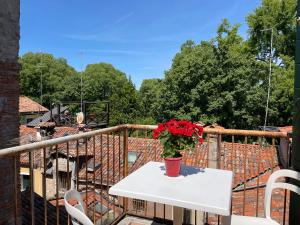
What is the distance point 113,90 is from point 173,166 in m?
34.9

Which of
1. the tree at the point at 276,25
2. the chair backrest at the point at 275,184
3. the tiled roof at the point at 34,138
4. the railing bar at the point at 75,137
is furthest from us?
the tree at the point at 276,25

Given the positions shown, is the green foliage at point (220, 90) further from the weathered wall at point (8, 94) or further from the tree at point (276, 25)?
the weathered wall at point (8, 94)

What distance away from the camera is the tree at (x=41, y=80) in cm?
3744

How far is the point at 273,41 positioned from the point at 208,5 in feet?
20.8

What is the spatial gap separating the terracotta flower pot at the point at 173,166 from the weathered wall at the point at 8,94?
427 centimetres

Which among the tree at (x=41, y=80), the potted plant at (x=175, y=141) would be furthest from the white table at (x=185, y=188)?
the tree at (x=41, y=80)

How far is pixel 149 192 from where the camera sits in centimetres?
193

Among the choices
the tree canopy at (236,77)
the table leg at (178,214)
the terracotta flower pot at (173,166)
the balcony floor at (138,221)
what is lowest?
the balcony floor at (138,221)

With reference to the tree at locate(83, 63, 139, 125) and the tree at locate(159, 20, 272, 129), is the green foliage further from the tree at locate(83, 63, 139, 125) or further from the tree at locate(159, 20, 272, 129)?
the tree at locate(83, 63, 139, 125)

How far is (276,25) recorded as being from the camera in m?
A: 20.5

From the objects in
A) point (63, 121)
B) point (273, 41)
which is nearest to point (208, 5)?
point (273, 41)

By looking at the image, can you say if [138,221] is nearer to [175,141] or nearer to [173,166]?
[173,166]

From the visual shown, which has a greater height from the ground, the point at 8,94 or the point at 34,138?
the point at 8,94

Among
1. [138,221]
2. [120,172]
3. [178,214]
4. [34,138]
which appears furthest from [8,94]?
[34,138]
